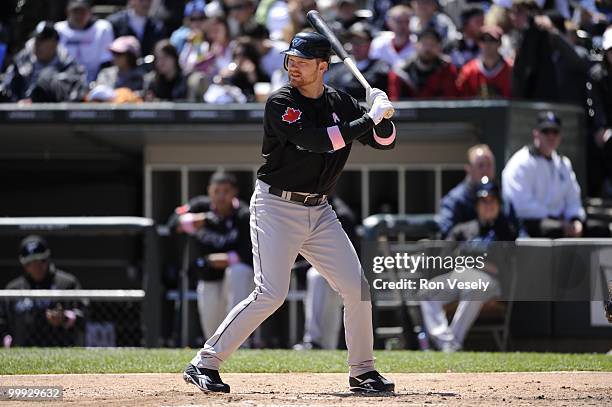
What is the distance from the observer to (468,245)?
855 cm

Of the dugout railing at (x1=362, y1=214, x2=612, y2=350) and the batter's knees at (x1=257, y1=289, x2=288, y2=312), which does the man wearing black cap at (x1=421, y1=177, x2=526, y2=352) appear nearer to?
the dugout railing at (x1=362, y1=214, x2=612, y2=350)

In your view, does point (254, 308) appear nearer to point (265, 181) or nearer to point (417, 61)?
point (265, 181)

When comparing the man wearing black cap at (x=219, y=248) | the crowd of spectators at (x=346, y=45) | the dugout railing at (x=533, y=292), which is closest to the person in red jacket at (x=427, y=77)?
the crowd of spectators at (x=346, y=45)

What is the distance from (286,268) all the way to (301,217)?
249 mm

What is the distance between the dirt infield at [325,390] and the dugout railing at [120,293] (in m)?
2.42

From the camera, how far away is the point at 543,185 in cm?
926

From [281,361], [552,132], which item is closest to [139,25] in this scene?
[552,132]

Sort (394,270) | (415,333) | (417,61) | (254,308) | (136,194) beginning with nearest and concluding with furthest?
(254,308) → (394,270) → (415,333) → (417,61) → (136,194)

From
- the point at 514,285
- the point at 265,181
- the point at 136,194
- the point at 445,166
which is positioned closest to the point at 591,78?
the point at 445,166

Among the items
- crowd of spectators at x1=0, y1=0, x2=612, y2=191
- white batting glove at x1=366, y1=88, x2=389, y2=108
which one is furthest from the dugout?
white batting glove at x1=366, y1=88, x2=389, y2=108

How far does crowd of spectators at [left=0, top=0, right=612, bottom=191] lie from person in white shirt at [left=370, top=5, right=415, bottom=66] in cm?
1

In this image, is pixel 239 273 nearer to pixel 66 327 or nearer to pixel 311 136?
pixel 66 327

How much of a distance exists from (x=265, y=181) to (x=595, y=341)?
4.30 meters

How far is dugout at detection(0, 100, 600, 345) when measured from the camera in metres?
9.69
